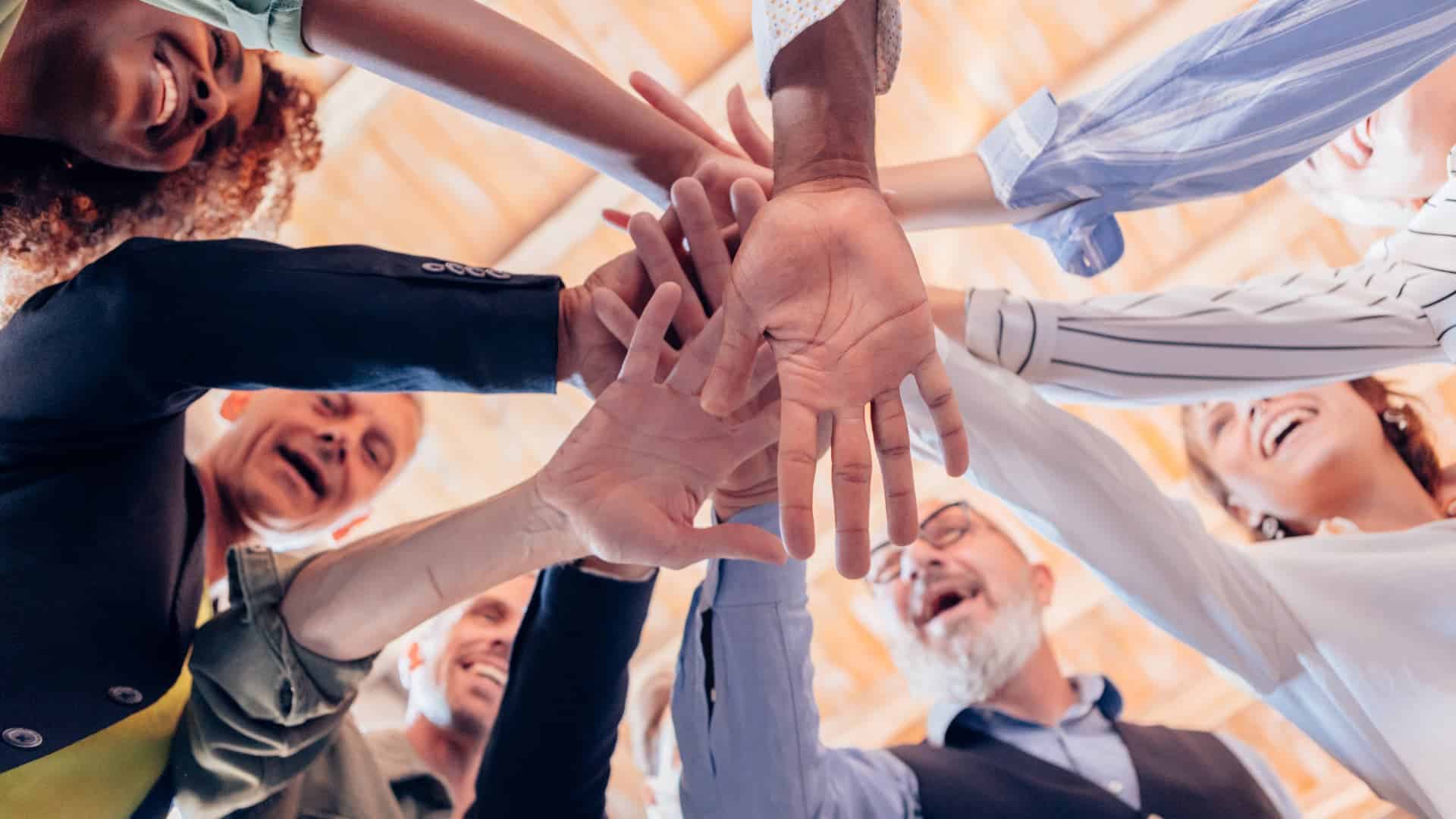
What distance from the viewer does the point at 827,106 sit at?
908 mm

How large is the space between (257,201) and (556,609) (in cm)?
102

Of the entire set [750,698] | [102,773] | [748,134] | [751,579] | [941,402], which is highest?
[748,134]

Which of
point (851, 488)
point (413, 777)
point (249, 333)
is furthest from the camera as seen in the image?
point (413, 777)

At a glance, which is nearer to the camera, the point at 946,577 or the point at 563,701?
the point at 563,701

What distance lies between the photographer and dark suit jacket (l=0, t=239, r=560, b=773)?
38.1 inches

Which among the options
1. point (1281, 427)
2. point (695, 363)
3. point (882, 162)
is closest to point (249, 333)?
point (695, 363)

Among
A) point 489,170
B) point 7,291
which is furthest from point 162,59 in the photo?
point 489,170

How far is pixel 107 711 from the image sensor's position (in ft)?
3.61

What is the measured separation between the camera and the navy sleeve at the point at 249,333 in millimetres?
965

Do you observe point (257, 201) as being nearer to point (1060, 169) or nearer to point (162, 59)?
point (162, 59)

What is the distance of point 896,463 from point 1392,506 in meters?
1.38

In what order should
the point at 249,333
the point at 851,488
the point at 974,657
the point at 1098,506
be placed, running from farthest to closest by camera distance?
the point at 974,657
the point at 1098,506
the point at 249,333
the point at 851,488

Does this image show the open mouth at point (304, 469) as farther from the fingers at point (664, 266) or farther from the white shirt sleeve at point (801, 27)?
the white shirt sleeve at point (801, 27)

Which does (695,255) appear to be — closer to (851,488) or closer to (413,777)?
(851,488)
